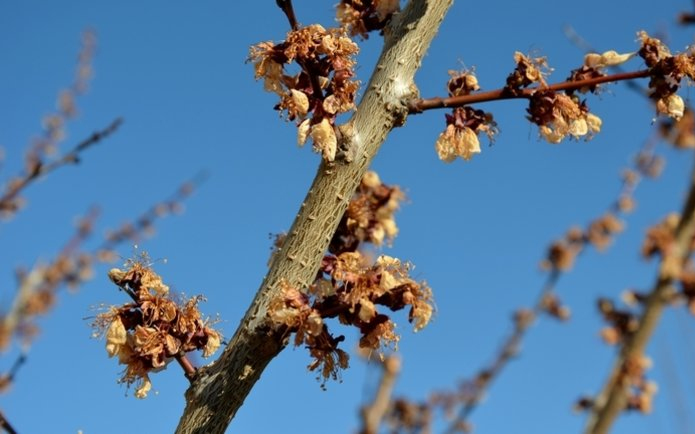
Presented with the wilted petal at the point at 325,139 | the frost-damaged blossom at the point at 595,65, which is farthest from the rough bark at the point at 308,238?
the frost-damaged blossom at the point at 595,65

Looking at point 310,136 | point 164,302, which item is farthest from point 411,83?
point 164,302

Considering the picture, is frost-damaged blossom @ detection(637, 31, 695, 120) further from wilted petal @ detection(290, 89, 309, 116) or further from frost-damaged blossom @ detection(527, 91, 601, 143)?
wilted petal @ detection(290, 89, 309, 116)

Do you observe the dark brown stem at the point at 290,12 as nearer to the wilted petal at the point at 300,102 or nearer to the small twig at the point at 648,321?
the wilted petal at the point at 300,102

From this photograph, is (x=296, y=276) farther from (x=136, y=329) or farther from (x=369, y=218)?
(x=136, y=329)

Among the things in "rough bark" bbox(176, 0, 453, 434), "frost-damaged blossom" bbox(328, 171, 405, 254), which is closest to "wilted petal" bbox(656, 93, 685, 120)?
"rough bark" bbox(176, 0, 453, 434)

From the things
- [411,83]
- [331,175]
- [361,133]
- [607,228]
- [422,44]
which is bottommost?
[331,175]
